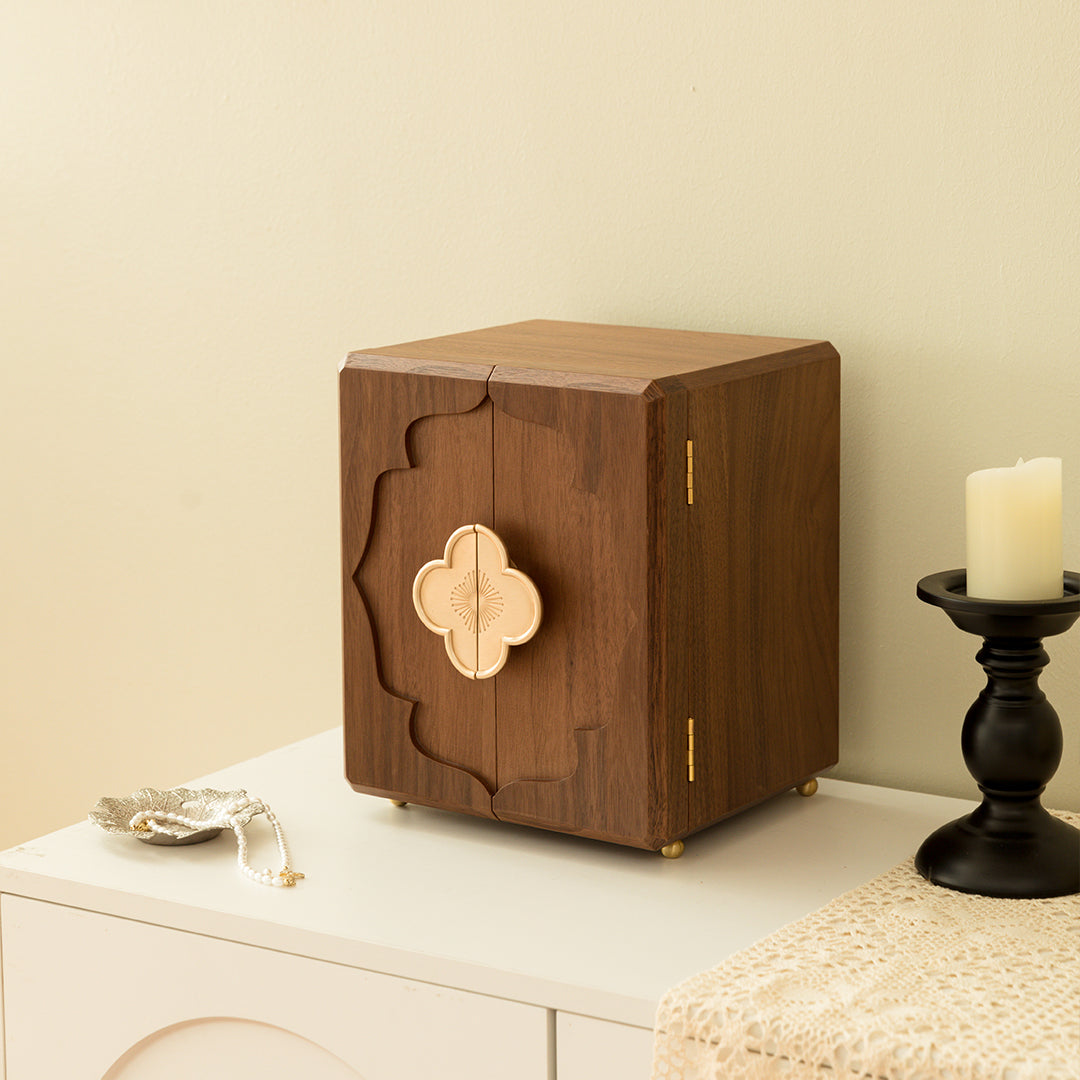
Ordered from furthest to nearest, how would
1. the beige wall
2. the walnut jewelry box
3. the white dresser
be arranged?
1. the beige wall
2. the walnut jewelry box
3. the white dresser

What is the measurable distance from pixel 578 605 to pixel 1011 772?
10.6 inches

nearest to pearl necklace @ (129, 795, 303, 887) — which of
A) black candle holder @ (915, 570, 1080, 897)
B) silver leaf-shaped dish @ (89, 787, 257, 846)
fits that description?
silver leaf-shaped dish @ (89, 787, 257, 846)

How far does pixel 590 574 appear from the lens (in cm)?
95

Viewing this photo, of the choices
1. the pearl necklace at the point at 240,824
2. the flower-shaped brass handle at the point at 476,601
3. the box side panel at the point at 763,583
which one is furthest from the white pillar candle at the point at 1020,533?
the pearl necklace at the point at 240,824

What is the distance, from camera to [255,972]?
35.7 inches

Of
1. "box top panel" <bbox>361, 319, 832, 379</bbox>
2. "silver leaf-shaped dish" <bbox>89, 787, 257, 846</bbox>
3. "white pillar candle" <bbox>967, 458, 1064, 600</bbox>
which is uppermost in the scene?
"box top panel" <bbox>361, 319, 832, 379</bbox>

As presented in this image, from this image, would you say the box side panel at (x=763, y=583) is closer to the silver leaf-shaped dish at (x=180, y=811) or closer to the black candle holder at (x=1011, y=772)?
the black candle holder at (x=1011, y=772)

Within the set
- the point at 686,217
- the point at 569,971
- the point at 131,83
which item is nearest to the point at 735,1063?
the point at 569,971

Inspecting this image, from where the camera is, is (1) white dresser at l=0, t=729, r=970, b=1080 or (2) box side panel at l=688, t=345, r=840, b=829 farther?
(2) box side panel at l=688, t=345, r=840, b=829

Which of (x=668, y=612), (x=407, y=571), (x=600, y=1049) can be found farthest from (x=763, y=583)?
(x=600, y=1049)

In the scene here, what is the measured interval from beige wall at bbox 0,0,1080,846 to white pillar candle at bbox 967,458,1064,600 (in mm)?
156

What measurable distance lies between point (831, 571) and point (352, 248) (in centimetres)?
49

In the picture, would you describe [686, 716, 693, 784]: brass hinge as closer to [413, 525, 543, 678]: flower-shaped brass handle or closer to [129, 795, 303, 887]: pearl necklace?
[413, 525, 543, 678]: flower-shaped brass handle

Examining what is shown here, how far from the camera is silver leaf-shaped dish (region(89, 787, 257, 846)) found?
102 centimetres
